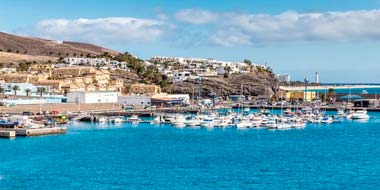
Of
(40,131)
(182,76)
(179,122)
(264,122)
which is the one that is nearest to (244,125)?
(264,122)

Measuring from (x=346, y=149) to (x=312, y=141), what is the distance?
4.71 meters

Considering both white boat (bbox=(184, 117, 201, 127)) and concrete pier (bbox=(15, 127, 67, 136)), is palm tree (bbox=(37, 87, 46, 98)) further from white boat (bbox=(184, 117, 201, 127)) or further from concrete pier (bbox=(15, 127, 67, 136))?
concrete pier (bbox=(15, 127, 67, 136))

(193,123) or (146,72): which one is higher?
(146,72)

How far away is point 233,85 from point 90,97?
116 feet

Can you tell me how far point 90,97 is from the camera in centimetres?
8000

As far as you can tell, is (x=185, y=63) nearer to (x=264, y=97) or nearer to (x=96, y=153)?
(x=264, y=97)

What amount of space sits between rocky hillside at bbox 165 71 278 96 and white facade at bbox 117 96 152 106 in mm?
18972

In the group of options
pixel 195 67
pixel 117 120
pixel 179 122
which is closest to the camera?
pixel 179 122

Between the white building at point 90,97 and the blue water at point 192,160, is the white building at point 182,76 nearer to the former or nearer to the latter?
the white building at point 90,97

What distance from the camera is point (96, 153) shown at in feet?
128

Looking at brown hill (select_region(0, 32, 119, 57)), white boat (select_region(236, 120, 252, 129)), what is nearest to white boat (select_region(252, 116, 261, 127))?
white boat (select_region(236, 120, 252, 129))

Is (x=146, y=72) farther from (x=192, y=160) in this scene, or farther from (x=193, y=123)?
(x=192, y=160)

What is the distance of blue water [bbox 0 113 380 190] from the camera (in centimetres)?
2919

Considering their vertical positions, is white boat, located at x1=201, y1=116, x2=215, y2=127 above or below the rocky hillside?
below
